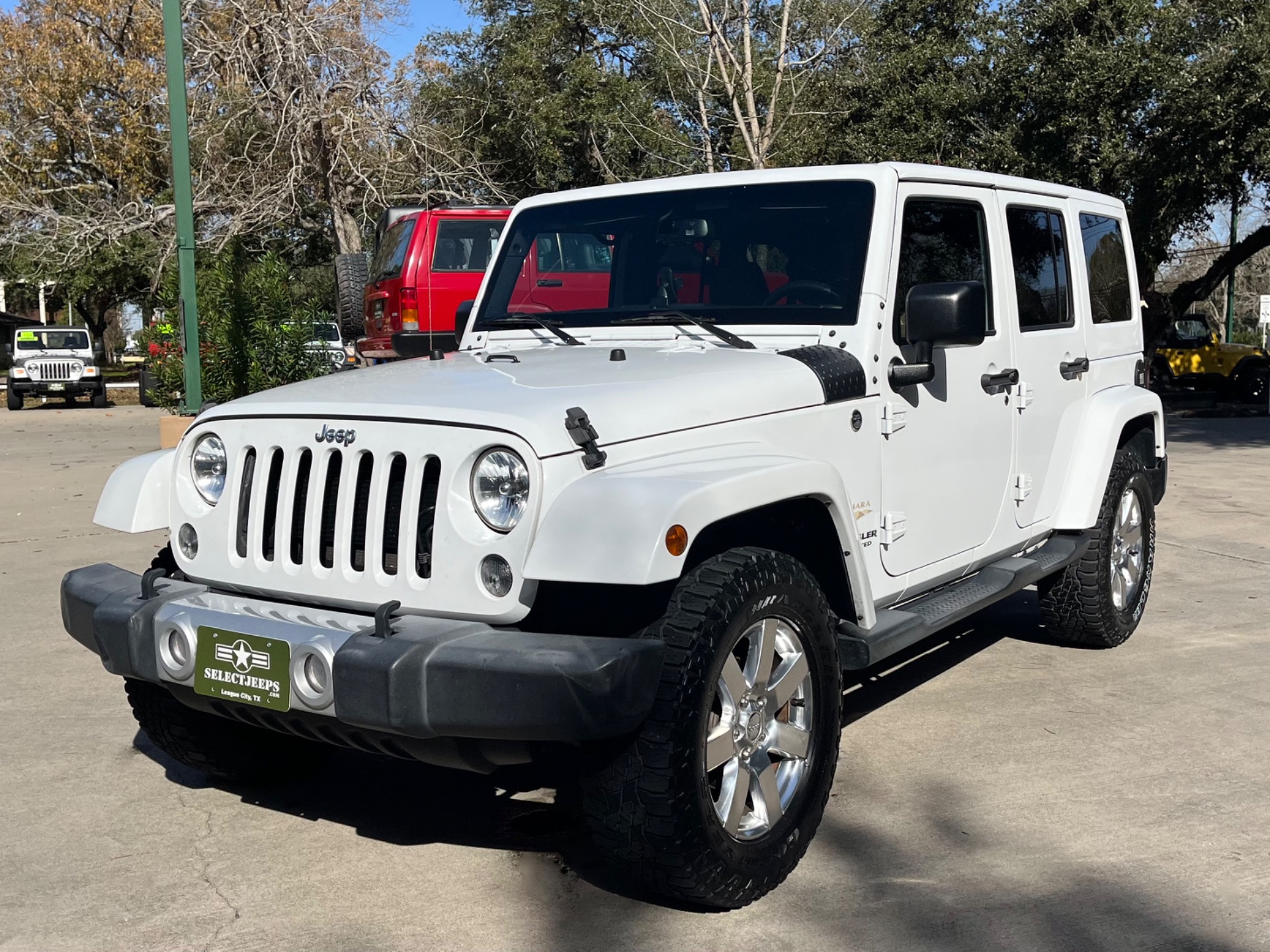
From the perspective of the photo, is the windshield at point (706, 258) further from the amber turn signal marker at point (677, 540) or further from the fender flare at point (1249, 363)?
the fender flare at point (1249, 363)

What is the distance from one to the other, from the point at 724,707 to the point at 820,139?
849 inches

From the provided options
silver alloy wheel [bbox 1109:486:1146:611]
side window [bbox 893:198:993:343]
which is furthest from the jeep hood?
silver alloy wheel [bbox 1109:486:1146:611]

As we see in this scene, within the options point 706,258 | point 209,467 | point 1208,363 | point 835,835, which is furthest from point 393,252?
point 1208,363

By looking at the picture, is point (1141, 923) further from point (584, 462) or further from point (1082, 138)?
point (1082, 138)

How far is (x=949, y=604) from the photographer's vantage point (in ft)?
14.5

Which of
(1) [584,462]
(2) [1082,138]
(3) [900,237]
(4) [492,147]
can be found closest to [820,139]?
(2) [1082,138]

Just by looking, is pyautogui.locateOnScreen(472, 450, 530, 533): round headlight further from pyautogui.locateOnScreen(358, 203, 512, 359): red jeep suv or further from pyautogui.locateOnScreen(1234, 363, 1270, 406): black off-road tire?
pyautogui.locateOnScreen(1234, 363, 1270, 406): black off-road tire

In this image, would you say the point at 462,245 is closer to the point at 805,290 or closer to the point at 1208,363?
the point at 805,290

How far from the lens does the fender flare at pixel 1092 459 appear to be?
532 centimetres

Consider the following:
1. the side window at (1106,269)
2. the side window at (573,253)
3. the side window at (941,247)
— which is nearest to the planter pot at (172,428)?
the side window at (573,253)

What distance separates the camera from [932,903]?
11.0ft

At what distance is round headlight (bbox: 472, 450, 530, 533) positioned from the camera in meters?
3.12

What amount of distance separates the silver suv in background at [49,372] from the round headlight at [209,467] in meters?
24.2

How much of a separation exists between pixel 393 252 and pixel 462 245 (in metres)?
0.84
